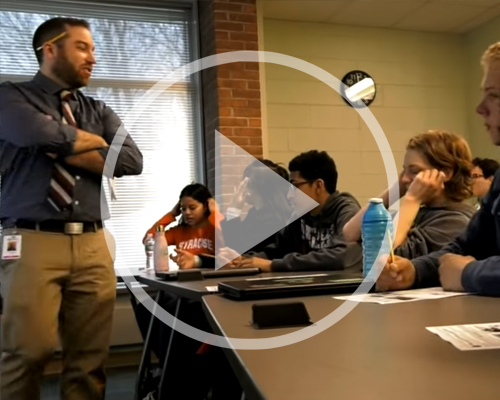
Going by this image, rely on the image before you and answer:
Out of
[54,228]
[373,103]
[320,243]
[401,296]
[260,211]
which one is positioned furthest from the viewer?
[373,103]

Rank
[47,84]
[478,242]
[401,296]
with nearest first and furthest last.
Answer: [401,296] → [478,242] → [47,84]

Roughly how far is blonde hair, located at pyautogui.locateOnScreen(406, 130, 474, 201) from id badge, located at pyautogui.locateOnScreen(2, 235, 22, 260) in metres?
1.34

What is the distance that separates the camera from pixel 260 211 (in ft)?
8.87

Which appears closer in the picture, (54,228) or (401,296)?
(401,296)

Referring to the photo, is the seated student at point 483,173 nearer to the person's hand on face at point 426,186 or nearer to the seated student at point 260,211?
the seated student at point 260,211

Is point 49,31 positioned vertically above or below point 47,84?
above

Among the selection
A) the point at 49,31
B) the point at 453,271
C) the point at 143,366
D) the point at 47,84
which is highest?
the point at 49,31

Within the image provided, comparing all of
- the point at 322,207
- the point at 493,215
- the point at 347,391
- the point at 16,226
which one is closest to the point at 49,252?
the point at 16,226

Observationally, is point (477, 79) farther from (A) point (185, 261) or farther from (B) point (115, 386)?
(B) point (115, 386)

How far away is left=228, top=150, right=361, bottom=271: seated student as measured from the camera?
1.84 meters

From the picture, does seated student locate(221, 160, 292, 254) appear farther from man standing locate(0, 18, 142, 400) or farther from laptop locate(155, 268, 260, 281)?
man standing locate(0, 18, 142, 400)

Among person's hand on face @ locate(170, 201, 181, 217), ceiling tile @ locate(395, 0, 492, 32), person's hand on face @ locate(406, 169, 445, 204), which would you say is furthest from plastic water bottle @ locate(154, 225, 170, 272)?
ceiling tile @ locate(395, 0, 492, 32)

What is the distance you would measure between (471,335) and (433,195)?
1.04 m

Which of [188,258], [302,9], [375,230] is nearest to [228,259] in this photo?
[188,258]
